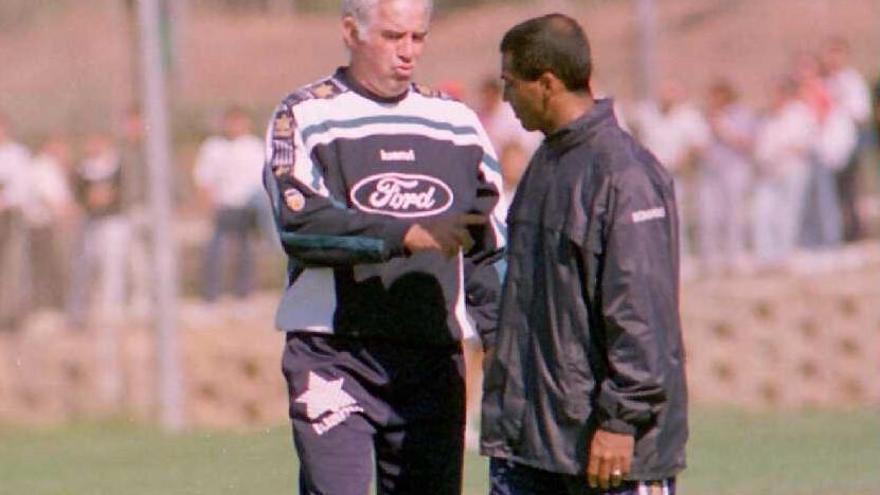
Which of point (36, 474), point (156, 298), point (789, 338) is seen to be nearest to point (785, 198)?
point (789, 338)

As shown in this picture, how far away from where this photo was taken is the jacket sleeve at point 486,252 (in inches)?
310

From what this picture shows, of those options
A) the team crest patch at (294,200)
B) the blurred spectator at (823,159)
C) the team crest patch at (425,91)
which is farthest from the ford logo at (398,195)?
the blurred spectator at (823,159)

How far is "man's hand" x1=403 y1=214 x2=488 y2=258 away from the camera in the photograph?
7422 millimetres

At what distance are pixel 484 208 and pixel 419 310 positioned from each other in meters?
0.38

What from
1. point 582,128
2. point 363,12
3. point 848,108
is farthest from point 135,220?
point 582,128

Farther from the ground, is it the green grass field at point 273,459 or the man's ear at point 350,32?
the man's ear at point 350,32

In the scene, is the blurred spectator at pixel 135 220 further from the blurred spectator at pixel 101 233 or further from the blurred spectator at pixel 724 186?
the blurred spectator at pixel 724 186

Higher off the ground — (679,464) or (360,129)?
(360,129)

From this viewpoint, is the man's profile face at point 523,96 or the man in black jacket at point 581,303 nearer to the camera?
the man in black jacket at point 581,303

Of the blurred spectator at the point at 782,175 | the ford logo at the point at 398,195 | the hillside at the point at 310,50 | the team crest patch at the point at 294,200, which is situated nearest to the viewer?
the team crest patch at the point at 294,200

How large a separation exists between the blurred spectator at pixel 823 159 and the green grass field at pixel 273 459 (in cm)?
363

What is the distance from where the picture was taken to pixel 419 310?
7.73m

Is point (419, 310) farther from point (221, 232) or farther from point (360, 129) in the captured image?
point (221, 232)

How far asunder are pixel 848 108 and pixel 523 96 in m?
14.4
